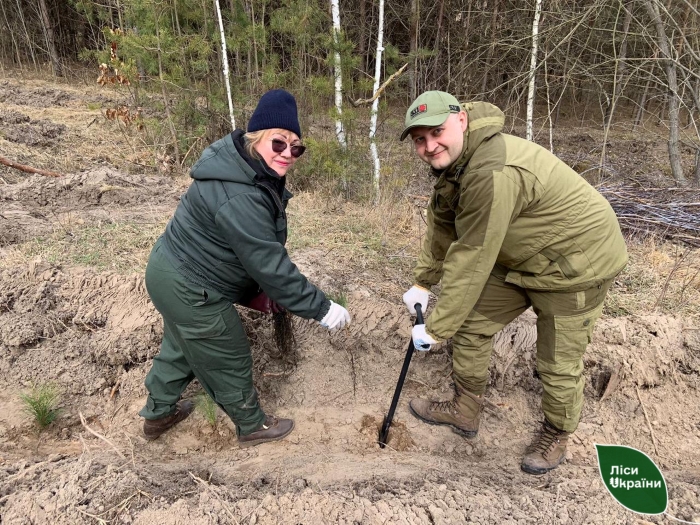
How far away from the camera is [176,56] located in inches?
244

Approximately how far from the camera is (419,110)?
6.09 ft

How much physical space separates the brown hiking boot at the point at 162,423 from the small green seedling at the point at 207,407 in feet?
0.32

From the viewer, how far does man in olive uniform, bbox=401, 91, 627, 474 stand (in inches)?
72.7

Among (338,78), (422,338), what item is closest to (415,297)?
(422,338)

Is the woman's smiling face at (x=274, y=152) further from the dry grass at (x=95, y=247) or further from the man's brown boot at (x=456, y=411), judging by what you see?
Answer: the dry grass at (x=95, y=247)

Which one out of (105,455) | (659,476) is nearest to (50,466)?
(105,455)

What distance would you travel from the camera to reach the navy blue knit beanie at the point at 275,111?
6.27ft

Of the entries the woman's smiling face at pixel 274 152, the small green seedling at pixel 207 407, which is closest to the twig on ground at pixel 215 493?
the small green seedling at pixel 207 407

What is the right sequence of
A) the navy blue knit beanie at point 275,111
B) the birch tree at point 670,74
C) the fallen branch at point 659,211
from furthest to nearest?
the birch tree at point 670,74
the fallen branch at point 659,211
the navy blue knit beanie at point 275,111

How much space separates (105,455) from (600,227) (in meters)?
2.94

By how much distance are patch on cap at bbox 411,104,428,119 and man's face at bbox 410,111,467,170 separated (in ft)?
0.18

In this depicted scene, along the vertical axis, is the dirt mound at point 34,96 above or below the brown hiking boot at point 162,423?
above

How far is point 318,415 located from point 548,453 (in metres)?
1.51

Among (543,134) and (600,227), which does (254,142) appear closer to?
(600,227)
